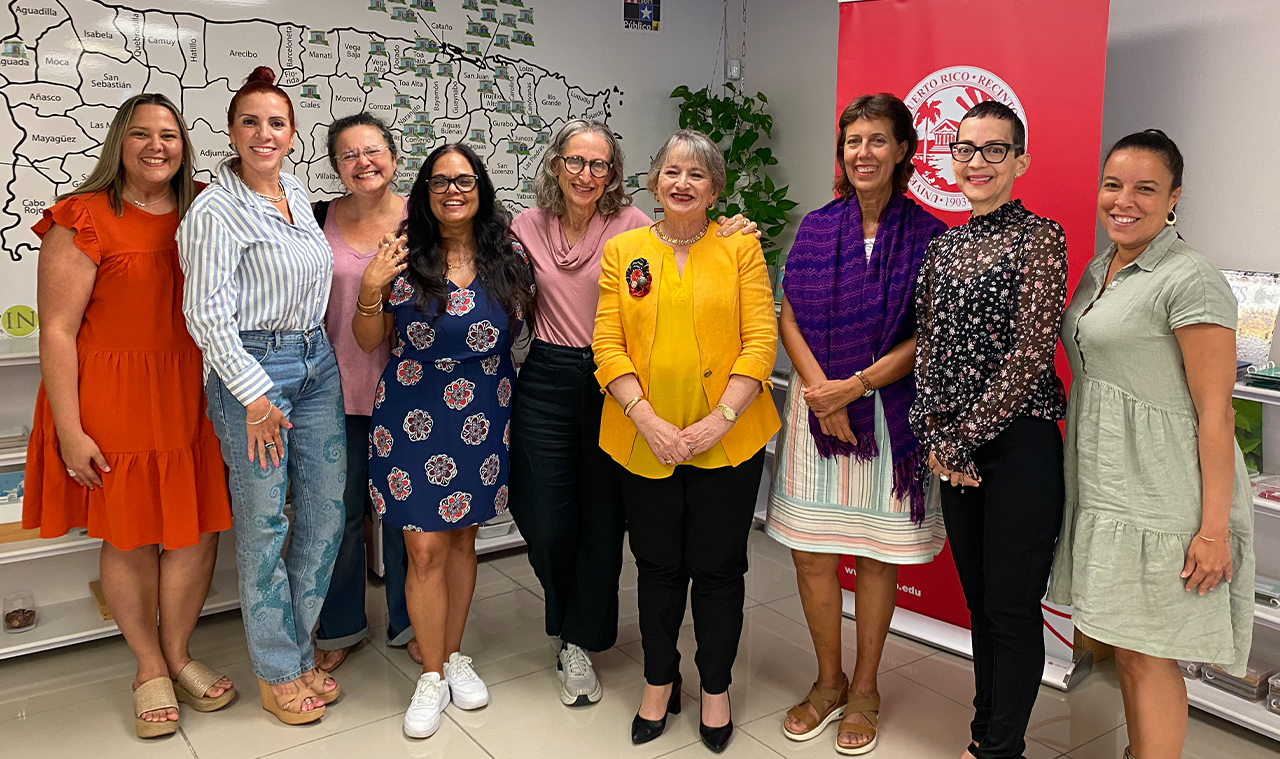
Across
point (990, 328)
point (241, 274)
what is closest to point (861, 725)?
point (990, 328)

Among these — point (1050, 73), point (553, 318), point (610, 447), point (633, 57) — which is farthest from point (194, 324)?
point (633, 57)

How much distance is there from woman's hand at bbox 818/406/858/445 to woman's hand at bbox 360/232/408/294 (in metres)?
1.16

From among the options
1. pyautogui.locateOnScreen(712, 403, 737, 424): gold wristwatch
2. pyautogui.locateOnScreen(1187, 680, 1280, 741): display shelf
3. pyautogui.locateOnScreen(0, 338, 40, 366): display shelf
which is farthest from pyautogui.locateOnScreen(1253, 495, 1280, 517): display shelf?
pyautogui.locateOnScreen(0, 338, 40, 366): display shelf

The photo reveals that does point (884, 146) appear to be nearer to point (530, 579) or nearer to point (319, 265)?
point (319, 265)

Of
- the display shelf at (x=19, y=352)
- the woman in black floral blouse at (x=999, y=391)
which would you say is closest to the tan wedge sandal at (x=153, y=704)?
the display shelf at (x=19, y=352)

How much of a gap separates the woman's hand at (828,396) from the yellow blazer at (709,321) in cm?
12

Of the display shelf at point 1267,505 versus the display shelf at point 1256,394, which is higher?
the display shelf at point 1256,394

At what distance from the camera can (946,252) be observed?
218 cm

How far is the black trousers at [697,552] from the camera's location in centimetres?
240

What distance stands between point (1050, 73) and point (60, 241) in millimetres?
2754

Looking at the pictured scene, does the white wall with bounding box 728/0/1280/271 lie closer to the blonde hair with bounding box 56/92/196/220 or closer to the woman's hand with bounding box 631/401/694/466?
the woman's hand with bounding box 631/401/694/466

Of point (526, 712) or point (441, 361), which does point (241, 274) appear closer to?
point (441, 361)

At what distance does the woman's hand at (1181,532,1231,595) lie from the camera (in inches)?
77.2

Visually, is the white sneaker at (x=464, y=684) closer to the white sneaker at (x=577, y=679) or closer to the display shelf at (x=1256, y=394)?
the white sneaker at (x=577, y=679)
